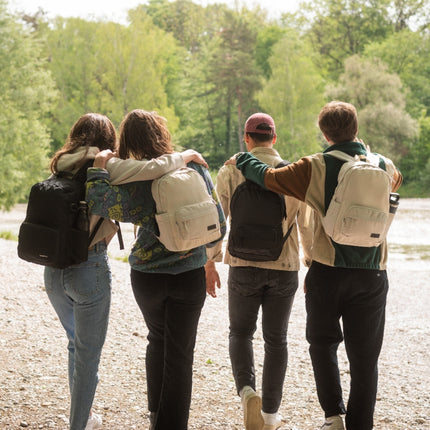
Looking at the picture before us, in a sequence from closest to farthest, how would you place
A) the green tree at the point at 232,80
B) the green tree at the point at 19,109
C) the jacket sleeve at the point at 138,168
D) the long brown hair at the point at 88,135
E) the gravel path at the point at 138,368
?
the jacket sleeve at the point at 138,168
the long brown hair at the point at 88,135
the gravel path at the point at 138,368
the green tree at the point at 19,109
the green tree at the point at 232,80

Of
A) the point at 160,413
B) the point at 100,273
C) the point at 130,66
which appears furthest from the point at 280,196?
the point at 130,66

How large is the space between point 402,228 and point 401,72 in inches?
1300

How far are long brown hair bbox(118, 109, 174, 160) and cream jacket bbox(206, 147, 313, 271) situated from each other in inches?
28.6

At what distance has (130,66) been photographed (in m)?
37.9

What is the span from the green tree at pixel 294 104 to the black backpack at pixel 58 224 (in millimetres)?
38153

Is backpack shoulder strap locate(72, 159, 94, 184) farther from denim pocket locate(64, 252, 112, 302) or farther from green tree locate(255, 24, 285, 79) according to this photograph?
green tree locate(255, 24, 285, 79)

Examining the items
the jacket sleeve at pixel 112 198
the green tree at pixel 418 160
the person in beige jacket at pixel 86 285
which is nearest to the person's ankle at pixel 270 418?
the person in beige jacket at pixel 86 285

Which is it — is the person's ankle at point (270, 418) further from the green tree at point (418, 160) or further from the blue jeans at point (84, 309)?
the green tree at point (418, 160)

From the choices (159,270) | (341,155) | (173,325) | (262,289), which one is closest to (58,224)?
(159,270)

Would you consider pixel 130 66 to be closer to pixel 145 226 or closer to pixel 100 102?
pixel 100 102

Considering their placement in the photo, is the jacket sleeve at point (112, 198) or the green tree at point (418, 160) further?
the green tree at point (418, 160)

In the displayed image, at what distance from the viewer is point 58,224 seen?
2.94 m

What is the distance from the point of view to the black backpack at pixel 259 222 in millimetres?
3430

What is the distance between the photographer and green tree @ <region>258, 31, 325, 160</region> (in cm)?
4081
